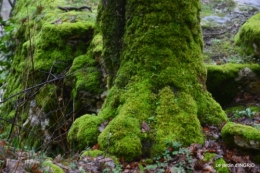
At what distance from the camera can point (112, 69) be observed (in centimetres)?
533

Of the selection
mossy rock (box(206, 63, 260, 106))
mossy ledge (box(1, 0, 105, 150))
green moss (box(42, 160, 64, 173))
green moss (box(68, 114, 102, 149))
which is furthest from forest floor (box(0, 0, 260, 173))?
mossy ledge (box(1, 0, 105, 150))

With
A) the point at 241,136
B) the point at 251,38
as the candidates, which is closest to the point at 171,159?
the point at 241,136

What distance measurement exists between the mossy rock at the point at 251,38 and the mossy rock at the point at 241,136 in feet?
12.5

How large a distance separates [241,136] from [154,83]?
1444 mm

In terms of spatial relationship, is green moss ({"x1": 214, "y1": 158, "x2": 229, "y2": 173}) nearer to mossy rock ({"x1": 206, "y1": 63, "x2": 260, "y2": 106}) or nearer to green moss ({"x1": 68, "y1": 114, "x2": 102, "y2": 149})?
green moss ({"x1": 68, "y1": 114, "x2": 102, "y2": 149})

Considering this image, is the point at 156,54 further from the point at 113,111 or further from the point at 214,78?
the point at 214,78

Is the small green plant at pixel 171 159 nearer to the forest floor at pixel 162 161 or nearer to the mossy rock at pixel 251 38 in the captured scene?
the forest floor at pixel 162 161

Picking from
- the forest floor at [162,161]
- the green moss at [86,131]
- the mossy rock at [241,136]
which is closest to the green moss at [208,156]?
the forest floor at [162,161]

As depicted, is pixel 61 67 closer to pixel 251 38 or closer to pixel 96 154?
pixel 96 154

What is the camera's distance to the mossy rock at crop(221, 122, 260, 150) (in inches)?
147

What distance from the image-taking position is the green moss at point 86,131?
4344mm

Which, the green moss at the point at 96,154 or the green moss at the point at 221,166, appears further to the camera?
the green moss at the point at 96,154

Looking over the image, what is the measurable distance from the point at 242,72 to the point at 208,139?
2.90 metres

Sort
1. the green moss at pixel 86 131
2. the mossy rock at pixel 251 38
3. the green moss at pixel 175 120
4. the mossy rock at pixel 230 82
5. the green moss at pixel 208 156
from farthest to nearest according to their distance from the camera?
1. the mossy rock at pixel 251 38
2. the mossy rock at pixel 230 82
3. the green moss at pixel 86 131
4. the green moss at pixel 175 120
5. the green moss at pixel 208 156
